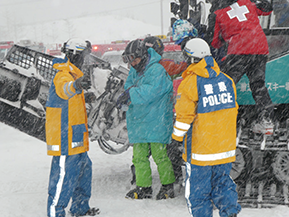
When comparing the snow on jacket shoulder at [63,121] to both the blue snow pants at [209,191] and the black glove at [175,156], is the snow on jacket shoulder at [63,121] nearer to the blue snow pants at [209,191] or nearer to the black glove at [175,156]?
the blue snow pants at [209,191]

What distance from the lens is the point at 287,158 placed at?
4.02 metres

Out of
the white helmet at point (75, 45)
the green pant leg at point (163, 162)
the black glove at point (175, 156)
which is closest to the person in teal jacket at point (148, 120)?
the green pant leg at point (163, 162)

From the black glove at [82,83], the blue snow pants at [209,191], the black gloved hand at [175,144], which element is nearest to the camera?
the blue snow pants at [209,191]

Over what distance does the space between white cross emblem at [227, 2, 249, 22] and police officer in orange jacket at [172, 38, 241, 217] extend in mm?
916

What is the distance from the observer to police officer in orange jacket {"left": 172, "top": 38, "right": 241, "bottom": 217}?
9.72ft

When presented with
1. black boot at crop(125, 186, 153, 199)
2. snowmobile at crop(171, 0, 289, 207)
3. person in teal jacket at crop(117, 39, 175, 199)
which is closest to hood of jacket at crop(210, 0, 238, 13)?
snowmobile at crop(171, 0, 289, 207)

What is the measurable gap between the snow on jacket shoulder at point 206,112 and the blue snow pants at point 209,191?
9 cm

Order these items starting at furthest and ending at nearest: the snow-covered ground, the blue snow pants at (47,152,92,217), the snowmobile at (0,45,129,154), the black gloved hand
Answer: the snowmobile at (0,45,129,154)
the black gloved hand
the snow-covered ground
the blue snow pants at (47,152,92,217)

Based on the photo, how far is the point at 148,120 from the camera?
4035 mm

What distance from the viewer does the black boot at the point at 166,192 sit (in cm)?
412

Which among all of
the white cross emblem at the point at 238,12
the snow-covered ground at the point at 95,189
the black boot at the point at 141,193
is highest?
the white cross emblem at the point at 238,12

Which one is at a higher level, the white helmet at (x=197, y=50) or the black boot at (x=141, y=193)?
the white helmet at (x=197, y=50)

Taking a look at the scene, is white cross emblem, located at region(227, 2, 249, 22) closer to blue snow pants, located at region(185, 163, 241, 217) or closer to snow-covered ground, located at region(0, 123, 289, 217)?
blue snow pants, located at region(185, 163, 241, 217)

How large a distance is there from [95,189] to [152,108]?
4.92ft
